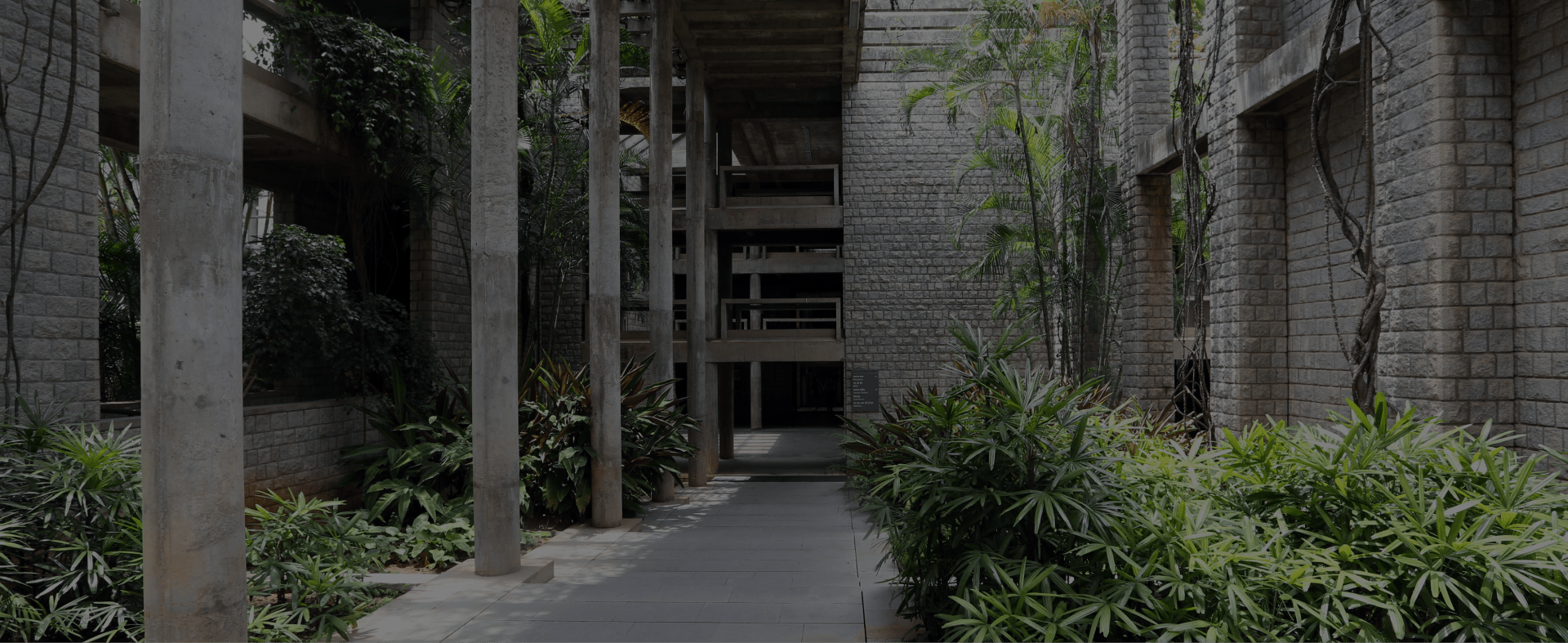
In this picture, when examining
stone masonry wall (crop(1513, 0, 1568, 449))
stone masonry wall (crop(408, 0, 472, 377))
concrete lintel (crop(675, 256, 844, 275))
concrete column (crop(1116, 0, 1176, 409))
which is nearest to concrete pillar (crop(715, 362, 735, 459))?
stone masonry wall (crop(408, 0, 472, 377))

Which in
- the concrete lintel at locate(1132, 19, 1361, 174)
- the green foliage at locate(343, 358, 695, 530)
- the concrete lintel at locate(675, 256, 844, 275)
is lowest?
the green foliage at locate(343, 358, 695, 530)

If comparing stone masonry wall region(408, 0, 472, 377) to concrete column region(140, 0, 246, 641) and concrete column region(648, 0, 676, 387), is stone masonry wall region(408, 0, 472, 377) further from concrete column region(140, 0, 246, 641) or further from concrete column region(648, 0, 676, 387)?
concrete column region(140, 0, 246, 641)

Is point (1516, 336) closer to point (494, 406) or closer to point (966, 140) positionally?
point (494, 406)

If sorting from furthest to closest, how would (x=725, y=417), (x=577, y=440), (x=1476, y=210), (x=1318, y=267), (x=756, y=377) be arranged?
(x=756, y=377) → (x=725, y=417) → (x=577, y=440) → (x=1318, y=267) → (x=1476, y=210)

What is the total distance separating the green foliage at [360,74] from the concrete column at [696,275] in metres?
3.28

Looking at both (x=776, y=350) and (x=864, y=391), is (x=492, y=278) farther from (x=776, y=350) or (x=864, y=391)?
(x=864, y=391)

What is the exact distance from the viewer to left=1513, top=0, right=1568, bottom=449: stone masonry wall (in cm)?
439

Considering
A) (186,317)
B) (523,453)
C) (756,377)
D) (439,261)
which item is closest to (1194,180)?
(523,453)

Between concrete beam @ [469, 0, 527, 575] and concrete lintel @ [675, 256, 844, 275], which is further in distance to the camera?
concrete lintel @ [675, 256, 844, 275]

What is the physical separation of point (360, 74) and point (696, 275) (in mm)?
4219

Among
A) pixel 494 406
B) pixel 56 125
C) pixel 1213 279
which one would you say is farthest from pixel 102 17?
pixel 1213 279

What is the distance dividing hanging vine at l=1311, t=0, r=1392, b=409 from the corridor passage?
3149 millimetres

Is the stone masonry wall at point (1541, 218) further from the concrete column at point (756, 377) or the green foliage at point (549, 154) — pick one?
the concrete column at point (756, 377)

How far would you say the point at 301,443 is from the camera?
802cm
